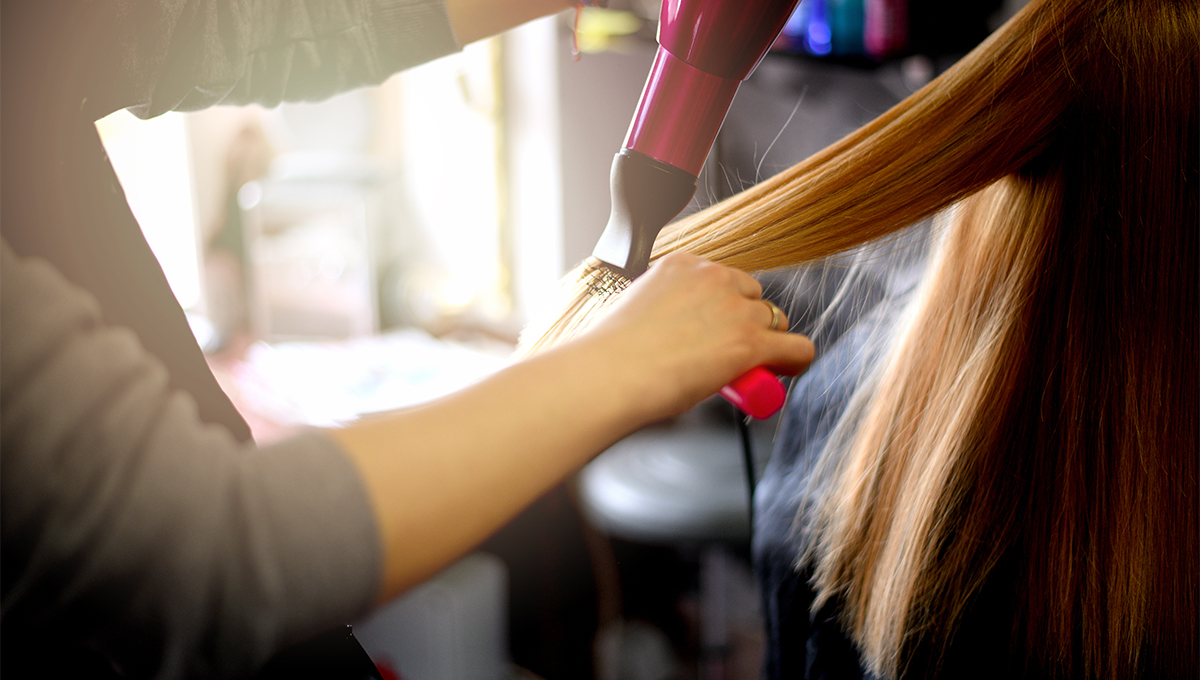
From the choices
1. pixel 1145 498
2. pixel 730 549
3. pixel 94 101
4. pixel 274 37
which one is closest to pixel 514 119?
pixel 730 549

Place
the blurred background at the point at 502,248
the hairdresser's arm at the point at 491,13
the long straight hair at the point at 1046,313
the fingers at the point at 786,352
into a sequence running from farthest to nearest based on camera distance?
the blurred background at the point at 502,248 < the hairdresser's arm at the point at 491,13 < the long straight hair at the point at 1046,313 < the fingers at the point at 786,352

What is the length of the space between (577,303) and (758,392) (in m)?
0.17

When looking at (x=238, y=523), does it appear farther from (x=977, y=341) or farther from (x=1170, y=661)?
(x=1170, y=661)

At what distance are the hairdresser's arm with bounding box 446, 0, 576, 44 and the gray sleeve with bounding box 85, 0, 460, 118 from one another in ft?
0.07

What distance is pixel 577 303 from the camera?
1.62ft

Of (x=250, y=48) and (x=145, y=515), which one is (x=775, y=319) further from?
(x=250, y=48)

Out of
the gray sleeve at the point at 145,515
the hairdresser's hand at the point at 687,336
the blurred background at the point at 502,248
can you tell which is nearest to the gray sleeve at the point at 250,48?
the gray sleeve at the point at 145,515

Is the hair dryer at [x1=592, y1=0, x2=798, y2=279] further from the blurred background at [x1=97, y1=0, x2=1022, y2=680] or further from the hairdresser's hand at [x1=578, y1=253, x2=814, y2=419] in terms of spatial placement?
the blurred background at [x1=97, y1=0, x2=1022, y2=680]

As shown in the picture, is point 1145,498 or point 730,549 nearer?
point 1145,498

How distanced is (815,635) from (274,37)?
0.67m

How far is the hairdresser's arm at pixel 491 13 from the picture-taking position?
57 cm

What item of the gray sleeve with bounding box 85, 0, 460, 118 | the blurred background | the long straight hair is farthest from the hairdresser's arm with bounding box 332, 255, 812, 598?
the blurred background

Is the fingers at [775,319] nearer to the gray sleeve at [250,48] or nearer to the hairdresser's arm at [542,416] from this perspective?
the hairdresser's arm at [542,416]

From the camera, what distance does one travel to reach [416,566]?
0.29 metres
